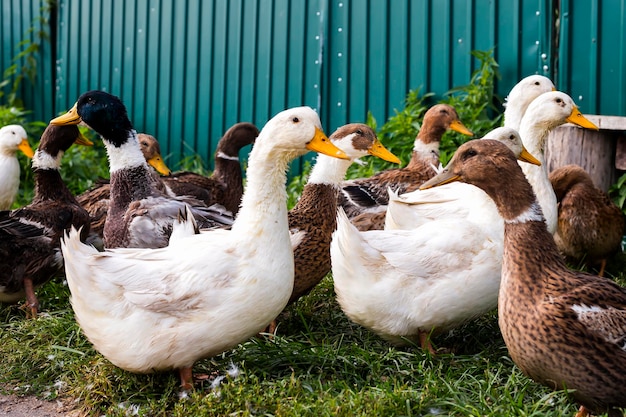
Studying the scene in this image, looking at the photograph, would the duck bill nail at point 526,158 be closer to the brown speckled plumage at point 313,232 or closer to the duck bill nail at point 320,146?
the brown speckled plumage at point 313,232

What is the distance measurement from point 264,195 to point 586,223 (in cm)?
274

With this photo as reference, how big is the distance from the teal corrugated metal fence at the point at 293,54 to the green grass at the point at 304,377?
9.96 ft

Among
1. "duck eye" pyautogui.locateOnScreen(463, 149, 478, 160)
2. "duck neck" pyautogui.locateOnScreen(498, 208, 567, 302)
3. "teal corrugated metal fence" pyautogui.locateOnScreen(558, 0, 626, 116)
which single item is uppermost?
"teal corrugated metal fence" pyautogui.locateOnScreen(558, 0, 626, 116)

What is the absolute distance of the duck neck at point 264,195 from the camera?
152 inches

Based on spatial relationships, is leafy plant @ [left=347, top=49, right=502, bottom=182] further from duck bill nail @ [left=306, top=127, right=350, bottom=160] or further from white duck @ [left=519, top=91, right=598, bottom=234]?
duck bill nail @ [left=306, top=127, right=350, bottom=160]

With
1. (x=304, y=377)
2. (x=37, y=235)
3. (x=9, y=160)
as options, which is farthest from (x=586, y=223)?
(x=9, y=160)

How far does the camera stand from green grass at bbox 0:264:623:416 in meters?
3.49

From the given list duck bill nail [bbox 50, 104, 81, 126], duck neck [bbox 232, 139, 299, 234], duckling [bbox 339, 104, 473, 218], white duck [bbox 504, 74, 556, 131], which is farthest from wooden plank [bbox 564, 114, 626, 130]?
duck bill nail [bbox 50, 104, 81, 126]

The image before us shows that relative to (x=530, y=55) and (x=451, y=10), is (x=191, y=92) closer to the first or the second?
(x=451, y=10)

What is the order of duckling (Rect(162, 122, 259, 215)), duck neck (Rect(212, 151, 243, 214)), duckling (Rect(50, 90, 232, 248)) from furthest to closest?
duck neck (Rect(212, 151, 243, 214))
duckling (Rect(162, 122, 259, 215))
duckling (Rect(50, 90, 232, 248))

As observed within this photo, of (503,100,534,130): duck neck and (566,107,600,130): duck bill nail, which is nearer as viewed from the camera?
(566,107,600,130): duck bill nail

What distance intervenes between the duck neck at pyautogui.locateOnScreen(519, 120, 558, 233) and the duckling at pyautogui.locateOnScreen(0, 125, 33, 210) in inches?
156

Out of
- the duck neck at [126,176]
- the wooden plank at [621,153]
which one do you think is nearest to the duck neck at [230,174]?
the duck neck at [126,176]

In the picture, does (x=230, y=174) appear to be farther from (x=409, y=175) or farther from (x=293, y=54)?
(x=293, y=54)
